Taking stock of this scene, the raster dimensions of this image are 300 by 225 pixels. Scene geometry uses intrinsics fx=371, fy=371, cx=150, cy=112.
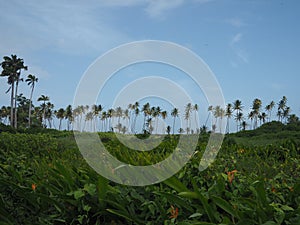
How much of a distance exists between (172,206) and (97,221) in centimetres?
46

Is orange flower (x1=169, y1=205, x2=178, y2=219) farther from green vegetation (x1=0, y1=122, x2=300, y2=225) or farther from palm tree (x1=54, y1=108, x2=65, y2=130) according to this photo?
palm tree (x1=54, y1=108, x2=65, y2=130)

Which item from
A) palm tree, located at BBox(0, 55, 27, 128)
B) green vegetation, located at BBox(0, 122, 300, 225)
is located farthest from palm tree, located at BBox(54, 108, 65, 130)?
green vegetation, located at BBox(0, 122, 300, 225)

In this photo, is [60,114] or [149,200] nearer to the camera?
[149,200]

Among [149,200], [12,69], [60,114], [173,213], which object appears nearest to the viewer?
[173,213]

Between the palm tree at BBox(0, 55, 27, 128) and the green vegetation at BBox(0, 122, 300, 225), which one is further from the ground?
the palm tree at BBox(0, 55, 27, 128)

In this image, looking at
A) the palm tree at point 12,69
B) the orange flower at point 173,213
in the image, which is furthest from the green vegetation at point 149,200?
the palm tree at point 12,69

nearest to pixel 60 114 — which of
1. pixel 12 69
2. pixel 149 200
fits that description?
pixel 12 69

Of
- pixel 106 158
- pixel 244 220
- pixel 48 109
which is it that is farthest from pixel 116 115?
pixel 48 109

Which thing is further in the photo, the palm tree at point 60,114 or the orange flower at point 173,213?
the palm tree at point 60,114

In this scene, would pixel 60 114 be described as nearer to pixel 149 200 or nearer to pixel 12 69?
pixel 12 69

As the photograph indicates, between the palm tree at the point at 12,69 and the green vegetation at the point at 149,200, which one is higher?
the palm tree at the point at 12,69

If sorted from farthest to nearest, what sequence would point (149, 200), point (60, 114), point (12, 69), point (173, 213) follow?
point (60, 114) < point (12, 69) < point (149, 200) < point (173, 213)

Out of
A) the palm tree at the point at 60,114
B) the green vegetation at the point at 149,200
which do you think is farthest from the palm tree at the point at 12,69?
the green vegetation at the point at 149,200

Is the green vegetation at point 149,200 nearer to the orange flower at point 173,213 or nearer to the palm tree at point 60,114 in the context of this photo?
the orange flower at point 173,213
